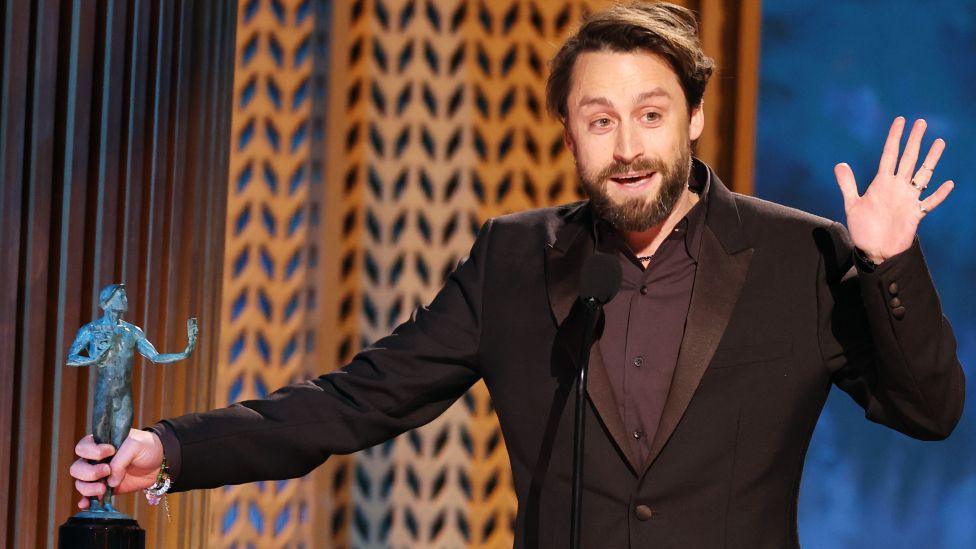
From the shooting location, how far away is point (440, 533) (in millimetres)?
3959

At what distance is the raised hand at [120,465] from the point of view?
5.49 ft

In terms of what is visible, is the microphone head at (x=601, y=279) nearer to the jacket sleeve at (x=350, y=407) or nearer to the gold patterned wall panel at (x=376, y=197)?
the jacket sleeve at (x=350, y=407)

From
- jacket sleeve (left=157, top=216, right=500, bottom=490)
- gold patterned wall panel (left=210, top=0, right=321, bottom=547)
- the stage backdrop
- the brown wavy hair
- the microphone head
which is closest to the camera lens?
the microphone head

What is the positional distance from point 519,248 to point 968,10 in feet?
8.75

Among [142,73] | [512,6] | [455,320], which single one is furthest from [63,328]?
[512,6]

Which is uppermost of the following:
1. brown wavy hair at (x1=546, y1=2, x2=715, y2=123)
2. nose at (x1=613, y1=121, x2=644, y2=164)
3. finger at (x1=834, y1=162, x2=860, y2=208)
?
brown wavy hair at (x1=546, y1=2, x2=715, y2=123)

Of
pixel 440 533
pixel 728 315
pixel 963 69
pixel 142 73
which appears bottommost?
pixel 440 533

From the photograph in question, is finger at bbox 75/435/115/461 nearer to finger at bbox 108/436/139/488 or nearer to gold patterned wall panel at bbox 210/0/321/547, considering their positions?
finger at bbox 108/436/139/488

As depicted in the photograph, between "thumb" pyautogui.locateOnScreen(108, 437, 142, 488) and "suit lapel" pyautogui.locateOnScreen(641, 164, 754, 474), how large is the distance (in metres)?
0.71

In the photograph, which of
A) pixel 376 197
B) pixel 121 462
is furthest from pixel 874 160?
pixel 121 462

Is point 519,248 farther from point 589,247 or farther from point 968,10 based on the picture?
point 968,10

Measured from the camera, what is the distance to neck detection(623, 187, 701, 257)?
80.4 inches

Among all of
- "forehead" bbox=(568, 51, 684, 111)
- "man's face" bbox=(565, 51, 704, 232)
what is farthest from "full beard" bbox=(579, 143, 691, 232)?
"forehead" bbox=(568, 51, 684, 111)

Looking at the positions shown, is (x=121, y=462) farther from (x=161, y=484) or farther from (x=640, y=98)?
(x=640, y=98)
